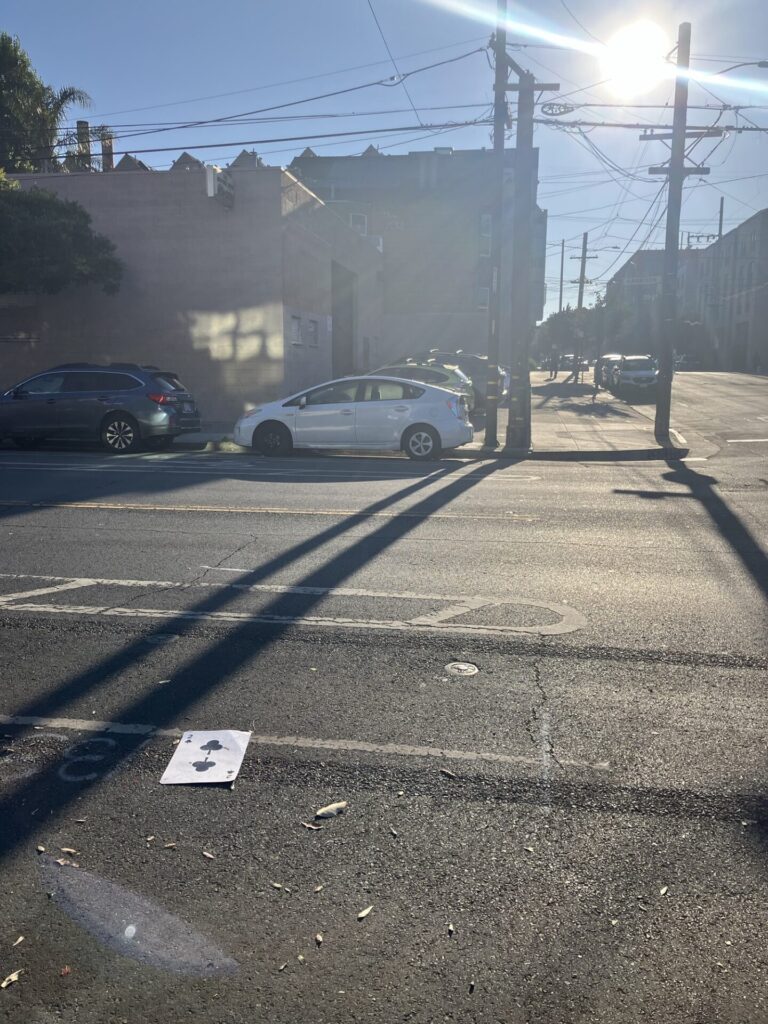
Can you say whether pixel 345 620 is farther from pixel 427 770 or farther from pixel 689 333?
pixel 689 333

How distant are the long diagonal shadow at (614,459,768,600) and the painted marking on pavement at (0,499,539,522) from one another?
2110 mm

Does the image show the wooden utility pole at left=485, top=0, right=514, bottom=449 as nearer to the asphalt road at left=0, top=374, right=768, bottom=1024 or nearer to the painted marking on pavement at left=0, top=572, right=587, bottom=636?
the asphalt road at left=0, top=374, right=768, bottom=1024

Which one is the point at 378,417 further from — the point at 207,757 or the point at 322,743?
the point at 207,757

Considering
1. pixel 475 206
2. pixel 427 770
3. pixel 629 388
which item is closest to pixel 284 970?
pixel 427 770

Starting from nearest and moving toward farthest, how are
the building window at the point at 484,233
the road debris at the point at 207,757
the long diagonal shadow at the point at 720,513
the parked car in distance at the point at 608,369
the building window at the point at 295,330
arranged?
1. the road debris at the point at 207,757
2. the long diagonal shadow at the point at 720,513
3. the building window at the point at 295,330
4. the parked car in distance at the point at 608,369
5. the building window at the point at 484,233

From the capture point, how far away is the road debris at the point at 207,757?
4012mm

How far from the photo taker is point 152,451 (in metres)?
17.7

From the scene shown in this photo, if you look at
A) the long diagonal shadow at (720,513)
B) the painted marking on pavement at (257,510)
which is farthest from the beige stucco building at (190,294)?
the painted marking on pavement at (257,510)

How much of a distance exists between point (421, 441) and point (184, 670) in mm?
10813

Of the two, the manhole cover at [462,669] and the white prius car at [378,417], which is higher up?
the white prius car at [378,417]

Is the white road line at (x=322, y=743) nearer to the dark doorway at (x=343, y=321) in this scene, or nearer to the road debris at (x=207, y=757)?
the road debris at (x=207, y=757)

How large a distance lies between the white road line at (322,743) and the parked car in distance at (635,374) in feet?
113

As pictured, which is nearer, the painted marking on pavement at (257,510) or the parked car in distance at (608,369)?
the painted marking on pavement at (257,510)

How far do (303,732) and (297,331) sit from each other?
70.1ft
